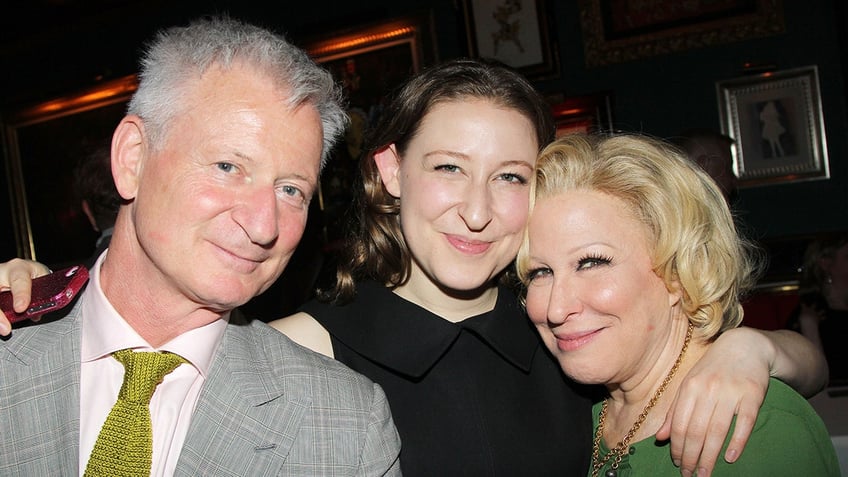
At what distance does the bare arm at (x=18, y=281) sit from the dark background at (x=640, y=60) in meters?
3.28

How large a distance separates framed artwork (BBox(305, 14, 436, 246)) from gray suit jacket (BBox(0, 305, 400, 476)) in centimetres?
368

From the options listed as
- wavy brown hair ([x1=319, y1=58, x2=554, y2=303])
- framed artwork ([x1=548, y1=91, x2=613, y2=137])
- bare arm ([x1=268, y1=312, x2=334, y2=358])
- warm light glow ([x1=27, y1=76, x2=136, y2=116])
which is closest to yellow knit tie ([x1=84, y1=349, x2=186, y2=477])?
bare arm ([x1=268, y1=312, x2=334, y2=358])

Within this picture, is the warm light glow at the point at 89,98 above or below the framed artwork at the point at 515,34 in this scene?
above

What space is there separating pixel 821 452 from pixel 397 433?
1001mm

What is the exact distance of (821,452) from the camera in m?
1.65

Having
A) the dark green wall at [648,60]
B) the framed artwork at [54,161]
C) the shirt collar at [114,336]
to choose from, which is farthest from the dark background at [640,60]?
the shirt collar at [114,336]

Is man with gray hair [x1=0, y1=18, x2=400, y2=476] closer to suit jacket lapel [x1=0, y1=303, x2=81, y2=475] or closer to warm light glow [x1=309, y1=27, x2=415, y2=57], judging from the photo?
suit jacket lapel [x1=0, y1=303, x2=81, y2=475]

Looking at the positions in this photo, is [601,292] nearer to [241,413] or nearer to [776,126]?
[241,413]

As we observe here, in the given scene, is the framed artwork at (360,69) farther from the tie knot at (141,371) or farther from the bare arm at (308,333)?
the tie knot at (141,371)

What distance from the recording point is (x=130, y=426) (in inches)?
60.1

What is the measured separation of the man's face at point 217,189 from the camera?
59.8 inches

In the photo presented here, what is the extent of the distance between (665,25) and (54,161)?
5.42 meters

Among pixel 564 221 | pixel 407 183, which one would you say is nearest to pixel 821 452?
pixel 564 221

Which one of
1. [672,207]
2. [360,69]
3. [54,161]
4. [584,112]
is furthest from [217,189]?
[54,161]
